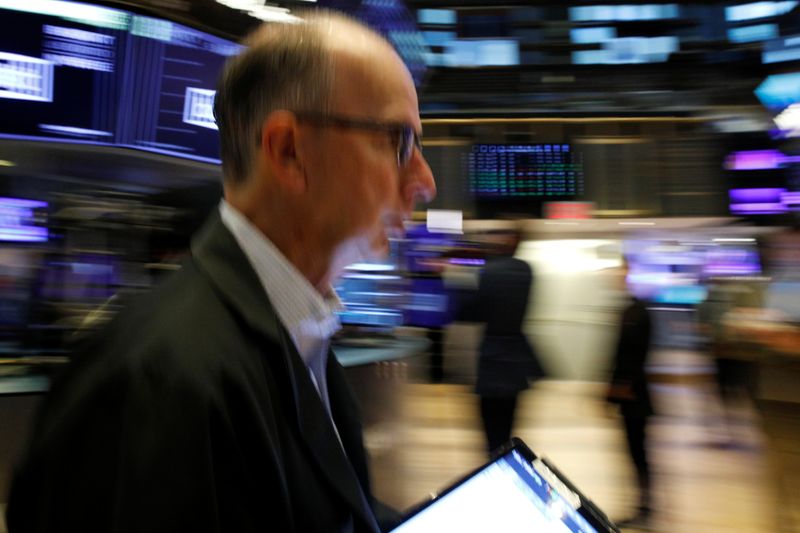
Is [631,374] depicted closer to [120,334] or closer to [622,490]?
[622,490]

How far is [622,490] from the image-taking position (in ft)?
13.8

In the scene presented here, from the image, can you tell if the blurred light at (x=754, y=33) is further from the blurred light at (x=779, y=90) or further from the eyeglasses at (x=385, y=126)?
the eyeglasses at (x=385, y=126)

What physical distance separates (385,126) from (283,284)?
27 cm

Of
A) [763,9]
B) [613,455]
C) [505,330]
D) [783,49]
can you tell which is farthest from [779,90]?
[505,330]

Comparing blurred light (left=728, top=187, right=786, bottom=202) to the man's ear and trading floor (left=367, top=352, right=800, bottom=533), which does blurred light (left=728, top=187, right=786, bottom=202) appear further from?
the man's ear

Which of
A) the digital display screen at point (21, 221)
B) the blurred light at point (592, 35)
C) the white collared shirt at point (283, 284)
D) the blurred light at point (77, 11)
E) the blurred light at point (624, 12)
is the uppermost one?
the blurred light at point (624, 12)

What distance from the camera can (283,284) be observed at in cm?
81

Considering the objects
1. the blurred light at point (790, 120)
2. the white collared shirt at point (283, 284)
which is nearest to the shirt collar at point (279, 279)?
the white collared shirt at point (283, 284)

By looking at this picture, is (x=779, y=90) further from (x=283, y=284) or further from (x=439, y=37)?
(x=283, y=284)

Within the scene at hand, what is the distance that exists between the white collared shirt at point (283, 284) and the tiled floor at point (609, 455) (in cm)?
312

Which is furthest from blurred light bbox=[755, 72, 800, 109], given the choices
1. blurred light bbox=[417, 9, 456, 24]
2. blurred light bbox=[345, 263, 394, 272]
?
blurred light bbox=[345, 263, 394, 272]

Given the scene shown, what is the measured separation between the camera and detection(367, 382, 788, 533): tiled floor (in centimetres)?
384

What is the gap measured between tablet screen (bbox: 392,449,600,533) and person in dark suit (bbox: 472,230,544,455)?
2616mm

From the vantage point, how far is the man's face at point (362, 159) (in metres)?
0.82
